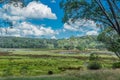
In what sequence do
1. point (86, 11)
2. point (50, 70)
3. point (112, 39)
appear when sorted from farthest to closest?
point (50, 70)
point (112, 39)
point (86, 11)

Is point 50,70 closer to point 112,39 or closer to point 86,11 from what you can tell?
point 112,39

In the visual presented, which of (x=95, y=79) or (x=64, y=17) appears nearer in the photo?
(x=95, y=79)

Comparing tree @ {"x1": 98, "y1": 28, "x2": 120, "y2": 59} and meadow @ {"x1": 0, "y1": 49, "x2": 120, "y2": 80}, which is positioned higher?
tree @ {"x1": 98, "y1": 28, "x2": 120, "y2": 59}

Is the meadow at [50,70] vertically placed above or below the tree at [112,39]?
below

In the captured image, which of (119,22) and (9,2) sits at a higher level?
(9,2)

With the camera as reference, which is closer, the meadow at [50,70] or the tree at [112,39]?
the meadow at [50,70]

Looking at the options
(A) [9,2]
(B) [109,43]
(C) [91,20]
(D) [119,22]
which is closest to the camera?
(A) [9,2]

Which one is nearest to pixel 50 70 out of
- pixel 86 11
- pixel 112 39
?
pixel 112 39

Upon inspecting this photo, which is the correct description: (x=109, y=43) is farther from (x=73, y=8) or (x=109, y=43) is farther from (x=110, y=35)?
(x=73, y=8)

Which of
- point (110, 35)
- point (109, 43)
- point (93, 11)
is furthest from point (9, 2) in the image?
point (109, 43)

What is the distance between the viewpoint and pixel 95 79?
2236 cm

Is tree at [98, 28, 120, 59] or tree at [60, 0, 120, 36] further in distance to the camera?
tree at [98, 28, 120, 59]

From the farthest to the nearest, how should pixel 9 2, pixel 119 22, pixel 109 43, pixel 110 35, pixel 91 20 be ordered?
pixel 109 43, pixel 110 35, pixel 91 20, pixel 119 22, pixel 9 2

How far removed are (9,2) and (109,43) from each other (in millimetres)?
30518
